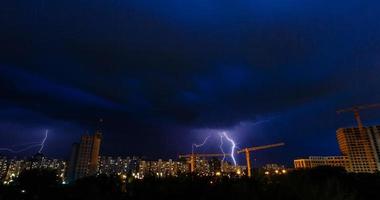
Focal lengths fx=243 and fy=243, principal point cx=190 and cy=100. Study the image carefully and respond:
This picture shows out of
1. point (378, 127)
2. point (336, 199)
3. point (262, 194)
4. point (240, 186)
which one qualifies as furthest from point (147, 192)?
point (378, 127)

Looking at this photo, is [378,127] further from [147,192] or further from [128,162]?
[147,192]

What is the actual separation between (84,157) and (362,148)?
13200 centimetres

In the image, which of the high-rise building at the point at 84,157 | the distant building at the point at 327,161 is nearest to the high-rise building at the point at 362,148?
the distant building at the point at 327,161

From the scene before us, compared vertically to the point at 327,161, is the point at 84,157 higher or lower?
higher

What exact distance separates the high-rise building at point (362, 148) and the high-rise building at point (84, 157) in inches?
4805

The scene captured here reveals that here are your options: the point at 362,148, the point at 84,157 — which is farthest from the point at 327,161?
the point at 84,157

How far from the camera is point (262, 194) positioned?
6.88 metres

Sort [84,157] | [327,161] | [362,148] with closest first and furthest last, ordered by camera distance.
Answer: [84,157] → [362,148] → [327,161]

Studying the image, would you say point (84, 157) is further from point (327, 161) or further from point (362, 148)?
point (362, 148)

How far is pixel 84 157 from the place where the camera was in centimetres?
11256

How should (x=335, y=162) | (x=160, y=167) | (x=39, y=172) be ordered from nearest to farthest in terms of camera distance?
(x=39, y=172) → (x=335, y=162) → (x=160, y=167)

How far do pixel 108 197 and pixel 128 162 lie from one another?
470ft

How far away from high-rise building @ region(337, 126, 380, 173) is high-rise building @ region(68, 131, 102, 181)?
122m

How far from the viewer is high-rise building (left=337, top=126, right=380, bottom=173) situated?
361ft
